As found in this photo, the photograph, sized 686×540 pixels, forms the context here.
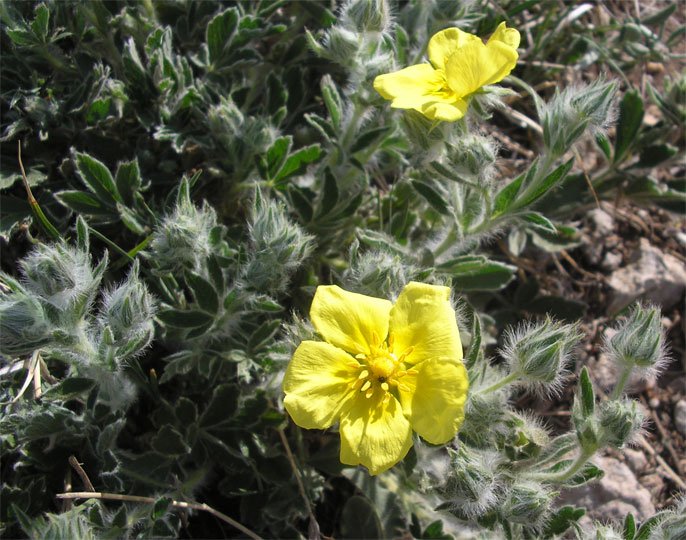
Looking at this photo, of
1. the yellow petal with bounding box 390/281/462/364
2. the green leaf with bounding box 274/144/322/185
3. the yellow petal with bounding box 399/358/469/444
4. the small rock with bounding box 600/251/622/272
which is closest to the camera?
the yellow petal with bounding box 399/358/469/444

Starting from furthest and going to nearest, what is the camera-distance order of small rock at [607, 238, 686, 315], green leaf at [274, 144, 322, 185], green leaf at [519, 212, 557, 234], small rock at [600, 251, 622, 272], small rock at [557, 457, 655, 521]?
1. small rock at [600, 251, 622, 272]
2. small rock at [607, 238, 686, 315]
3. small rock at [557, 457, 655, 521]
4. green leaf at [274, 144, 322, 185]
5. green leaf at [519, 212, 557, 234]

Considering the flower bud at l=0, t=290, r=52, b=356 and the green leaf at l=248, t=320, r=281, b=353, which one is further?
the green leaf at l=248, t=320, r=281, b=353

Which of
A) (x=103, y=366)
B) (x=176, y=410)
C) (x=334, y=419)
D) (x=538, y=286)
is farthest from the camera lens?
(x=538, y=286)

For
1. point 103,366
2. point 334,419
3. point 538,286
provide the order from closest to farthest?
1. point 334,419
2. point 103,366
3. point 538,286

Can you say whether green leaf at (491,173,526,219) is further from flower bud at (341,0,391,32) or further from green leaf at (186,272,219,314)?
green leaf at (186,272,219,314)

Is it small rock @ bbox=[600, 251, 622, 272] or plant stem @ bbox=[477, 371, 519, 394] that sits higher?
plant stem @ bbox=[477, 371, 519, 394]

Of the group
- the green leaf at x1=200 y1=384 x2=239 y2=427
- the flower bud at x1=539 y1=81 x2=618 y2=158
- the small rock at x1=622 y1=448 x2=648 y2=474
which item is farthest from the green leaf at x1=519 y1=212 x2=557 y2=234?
the small rock at x1=622 y1=448 x2=648 y2=474

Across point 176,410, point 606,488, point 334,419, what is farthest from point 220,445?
point 606,488

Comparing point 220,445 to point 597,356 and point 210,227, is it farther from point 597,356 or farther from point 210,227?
point 597,356
